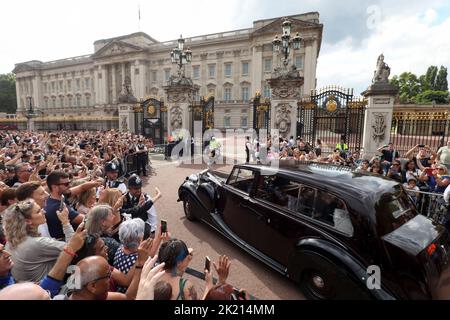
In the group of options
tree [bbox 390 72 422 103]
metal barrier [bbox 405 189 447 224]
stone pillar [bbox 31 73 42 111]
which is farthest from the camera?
stone pillar [bbox 31 73 42 111]

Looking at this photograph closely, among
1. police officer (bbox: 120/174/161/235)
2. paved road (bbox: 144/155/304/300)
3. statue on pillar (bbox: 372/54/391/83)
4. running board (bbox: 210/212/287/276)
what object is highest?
statue on pillar (bbox: 372/54/391/83)

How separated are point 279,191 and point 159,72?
5771 cm

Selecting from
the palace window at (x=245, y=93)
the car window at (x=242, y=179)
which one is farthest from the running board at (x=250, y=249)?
the palace window at (x=245, y=93)

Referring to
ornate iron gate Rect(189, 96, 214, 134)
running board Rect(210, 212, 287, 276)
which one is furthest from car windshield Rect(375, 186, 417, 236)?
ornate iron gate Rect(189, 96, 214, 134)

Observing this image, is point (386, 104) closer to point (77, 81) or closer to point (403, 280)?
point (403, 280)

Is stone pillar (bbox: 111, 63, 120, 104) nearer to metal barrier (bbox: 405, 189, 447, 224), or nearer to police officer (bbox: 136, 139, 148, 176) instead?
police officer (bbox: 136, 139, 148, 176)

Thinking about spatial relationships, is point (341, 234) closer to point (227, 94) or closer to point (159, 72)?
point (227, 94)

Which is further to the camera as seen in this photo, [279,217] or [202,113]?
[202,113]

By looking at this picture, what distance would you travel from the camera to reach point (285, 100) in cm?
1342

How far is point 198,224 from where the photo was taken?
5961mm

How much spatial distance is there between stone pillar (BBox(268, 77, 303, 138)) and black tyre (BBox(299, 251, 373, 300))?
1097 centimetres

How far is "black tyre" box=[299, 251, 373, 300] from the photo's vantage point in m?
2.82

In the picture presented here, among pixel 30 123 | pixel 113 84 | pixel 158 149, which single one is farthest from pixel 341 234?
pixel 113 84

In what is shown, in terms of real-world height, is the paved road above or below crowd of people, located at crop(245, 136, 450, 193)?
below
